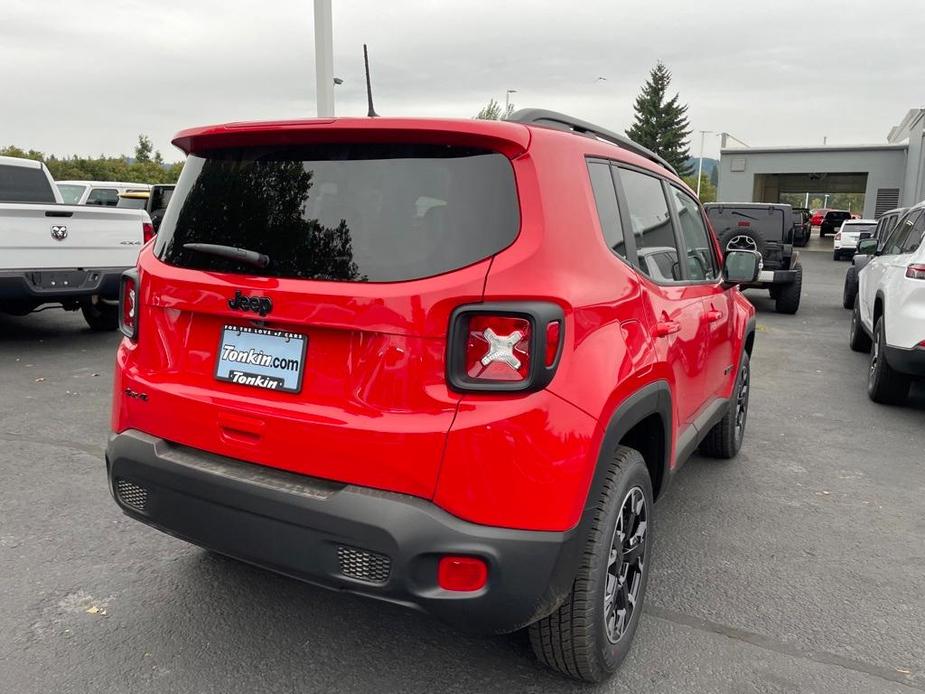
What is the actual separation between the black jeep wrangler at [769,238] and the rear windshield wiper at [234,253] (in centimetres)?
1053

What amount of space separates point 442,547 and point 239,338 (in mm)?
872

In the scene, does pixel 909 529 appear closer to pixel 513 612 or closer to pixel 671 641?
Result: pixel 671 641

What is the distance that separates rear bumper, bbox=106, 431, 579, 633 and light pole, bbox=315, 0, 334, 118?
831 cm

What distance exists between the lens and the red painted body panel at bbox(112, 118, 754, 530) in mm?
1964

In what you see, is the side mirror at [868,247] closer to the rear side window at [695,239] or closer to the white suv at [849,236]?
the rear side window at [695,239]

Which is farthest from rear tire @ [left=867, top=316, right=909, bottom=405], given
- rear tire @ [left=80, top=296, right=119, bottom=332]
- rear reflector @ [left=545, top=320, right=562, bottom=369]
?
rear tire @ [left=80, top=296, right=119, bottom=332]

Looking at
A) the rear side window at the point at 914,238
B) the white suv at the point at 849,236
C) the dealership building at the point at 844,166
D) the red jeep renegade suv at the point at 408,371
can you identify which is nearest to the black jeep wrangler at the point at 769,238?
the rear side window at the point at 914,238

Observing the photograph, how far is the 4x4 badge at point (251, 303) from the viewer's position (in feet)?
7.13

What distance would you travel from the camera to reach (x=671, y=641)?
2678mm

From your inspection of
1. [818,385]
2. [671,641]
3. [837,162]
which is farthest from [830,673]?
[837,162]

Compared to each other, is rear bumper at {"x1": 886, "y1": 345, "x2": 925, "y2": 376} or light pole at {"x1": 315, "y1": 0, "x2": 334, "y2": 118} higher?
light pole at {"x1": 315, "y1": 0, "x2": 334, "y2": 118}

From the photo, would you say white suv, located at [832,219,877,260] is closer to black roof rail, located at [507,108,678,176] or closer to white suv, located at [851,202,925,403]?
white suv, located at [851,202,925,403]

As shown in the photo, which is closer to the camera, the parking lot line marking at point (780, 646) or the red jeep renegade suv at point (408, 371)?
the red jeep renegade suv at point (408, 371)

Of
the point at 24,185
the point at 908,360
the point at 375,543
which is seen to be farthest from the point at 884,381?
the point at 24,185
